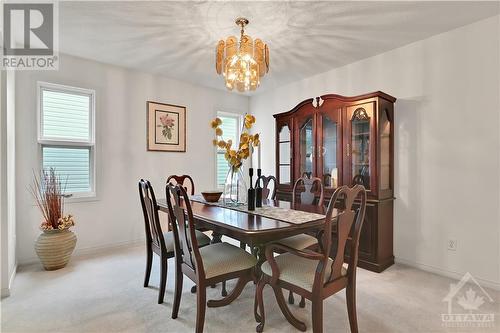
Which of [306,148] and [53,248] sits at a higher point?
[306,148]

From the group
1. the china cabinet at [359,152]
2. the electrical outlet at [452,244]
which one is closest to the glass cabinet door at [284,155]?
the china cabinet at [359,152]

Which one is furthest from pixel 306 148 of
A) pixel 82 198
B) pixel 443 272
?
pixel 82 198

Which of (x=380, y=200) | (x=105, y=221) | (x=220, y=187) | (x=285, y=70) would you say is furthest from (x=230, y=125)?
(x=380, y=200)

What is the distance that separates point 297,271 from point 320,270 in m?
0.20

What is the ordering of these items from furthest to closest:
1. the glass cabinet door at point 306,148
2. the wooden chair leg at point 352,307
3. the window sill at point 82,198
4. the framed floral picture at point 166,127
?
the framed floral picture at point 166,127
the glass cabinet door at point 306,148
the window sill at point 82,198
the wooden chair leg at point 352,307

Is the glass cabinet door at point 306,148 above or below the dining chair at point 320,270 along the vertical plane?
above

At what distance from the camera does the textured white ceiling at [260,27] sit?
7.47ft

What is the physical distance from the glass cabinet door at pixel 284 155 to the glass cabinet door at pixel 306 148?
25 centimetres

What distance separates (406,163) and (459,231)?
84 centimetres

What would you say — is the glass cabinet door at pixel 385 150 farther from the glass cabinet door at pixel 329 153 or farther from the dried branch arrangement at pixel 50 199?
the dried branch arrangement at pixel 50 199

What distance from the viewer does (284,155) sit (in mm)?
4109

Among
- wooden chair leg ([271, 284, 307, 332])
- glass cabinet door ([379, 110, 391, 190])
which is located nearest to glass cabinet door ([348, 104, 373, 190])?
glass cabinet door ([379, 110, 391, 190])

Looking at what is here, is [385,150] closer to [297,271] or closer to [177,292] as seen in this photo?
[297,271]

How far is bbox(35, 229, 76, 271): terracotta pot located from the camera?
110 inches
